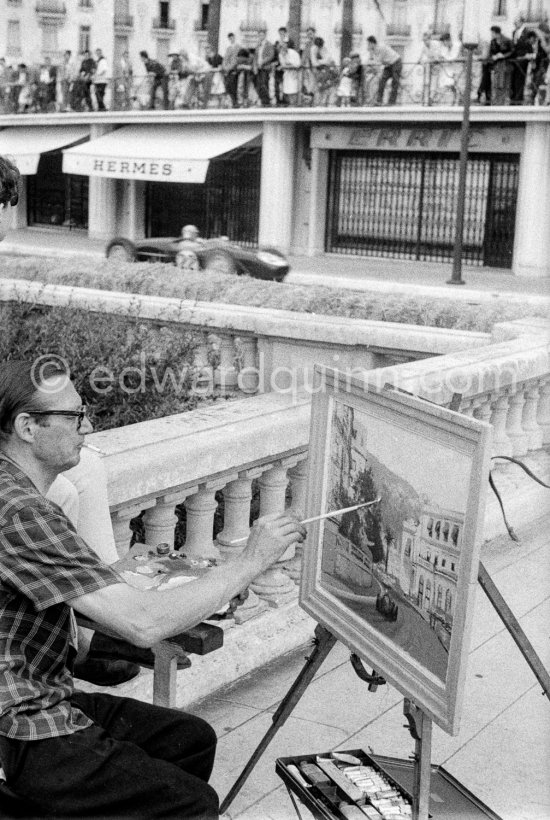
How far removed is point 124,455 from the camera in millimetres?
3730

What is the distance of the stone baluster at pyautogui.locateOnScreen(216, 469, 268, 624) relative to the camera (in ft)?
14.6

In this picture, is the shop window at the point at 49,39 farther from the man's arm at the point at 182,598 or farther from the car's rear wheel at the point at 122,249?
the man's arm at the point at 182,598

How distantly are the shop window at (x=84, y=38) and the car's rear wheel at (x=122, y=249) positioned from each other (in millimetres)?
18145

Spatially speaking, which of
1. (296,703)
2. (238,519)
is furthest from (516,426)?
(296,703)

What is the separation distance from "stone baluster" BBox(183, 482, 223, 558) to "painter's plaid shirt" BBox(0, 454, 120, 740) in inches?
65.4

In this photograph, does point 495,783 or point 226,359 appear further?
point 226,359

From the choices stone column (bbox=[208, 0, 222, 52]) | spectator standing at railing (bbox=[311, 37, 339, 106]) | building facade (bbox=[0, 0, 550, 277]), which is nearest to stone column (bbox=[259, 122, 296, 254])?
building facade (bbox=[0, 0, 550, 277])

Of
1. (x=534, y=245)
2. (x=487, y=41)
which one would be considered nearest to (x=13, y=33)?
(x=487, y=41)

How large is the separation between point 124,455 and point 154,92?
102 feet

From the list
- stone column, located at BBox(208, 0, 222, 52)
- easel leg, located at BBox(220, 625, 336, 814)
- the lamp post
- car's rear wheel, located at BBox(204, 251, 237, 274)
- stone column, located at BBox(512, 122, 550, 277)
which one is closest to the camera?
easel leg, located at BBox(220, 625, 336, 814)

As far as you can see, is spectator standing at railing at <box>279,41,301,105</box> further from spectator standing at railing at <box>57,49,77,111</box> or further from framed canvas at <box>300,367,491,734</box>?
framed canvas at <box>300,367,491,734</box>

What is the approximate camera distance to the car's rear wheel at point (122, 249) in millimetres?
21270

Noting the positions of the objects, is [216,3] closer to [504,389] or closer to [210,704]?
[504,389]

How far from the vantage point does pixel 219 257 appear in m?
19.5
